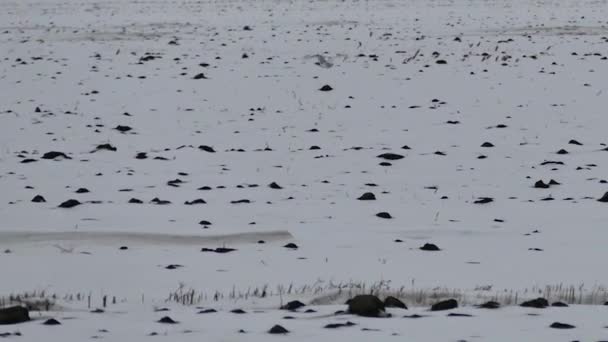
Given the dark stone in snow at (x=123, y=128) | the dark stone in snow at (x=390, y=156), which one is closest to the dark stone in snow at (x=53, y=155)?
the dark stone in snow at (x=123, y=128)

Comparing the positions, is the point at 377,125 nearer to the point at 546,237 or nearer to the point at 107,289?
the point at 546,237

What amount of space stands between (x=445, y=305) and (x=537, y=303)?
0.65 m

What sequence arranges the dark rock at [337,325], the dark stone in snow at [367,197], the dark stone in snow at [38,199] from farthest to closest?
the dark stone in snow at [367,197] < the dark stone in snow at [38,199] < the dark rock at [337,325]

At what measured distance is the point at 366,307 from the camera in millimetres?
5992

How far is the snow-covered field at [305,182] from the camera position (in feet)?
22.2

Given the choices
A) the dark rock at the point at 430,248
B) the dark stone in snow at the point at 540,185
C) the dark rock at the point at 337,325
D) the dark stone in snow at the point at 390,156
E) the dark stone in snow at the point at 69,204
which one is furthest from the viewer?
the dark stone in snow at the point at 390,156

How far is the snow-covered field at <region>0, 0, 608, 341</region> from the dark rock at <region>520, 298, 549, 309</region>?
0.35 feet

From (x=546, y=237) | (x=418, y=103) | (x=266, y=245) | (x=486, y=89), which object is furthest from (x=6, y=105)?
(x=546, y=237)

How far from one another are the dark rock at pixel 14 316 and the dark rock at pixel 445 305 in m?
2.72

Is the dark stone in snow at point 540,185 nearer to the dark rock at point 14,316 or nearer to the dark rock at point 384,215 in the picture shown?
the dark rock at point 384,215

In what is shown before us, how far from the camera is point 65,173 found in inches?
486

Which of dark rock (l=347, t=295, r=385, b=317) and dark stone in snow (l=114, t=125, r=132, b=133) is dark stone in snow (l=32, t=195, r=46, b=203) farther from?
dark rock (l=347, t=295, r=385, b=317)

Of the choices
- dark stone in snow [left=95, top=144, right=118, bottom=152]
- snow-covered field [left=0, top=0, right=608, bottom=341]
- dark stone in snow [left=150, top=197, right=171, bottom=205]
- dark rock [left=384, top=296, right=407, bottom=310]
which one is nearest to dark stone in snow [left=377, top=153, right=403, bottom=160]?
snow-covered field [left=0, top=0, right=608, bottom=341]

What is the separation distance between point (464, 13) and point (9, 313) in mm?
35456
